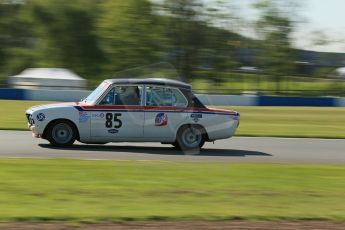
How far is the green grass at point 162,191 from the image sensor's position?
7031mm

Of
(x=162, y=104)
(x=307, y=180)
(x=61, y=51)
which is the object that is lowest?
(x=307, y=180)

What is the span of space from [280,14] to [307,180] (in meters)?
58.0

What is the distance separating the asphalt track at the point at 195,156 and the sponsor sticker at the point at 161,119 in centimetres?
62

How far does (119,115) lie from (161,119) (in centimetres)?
91

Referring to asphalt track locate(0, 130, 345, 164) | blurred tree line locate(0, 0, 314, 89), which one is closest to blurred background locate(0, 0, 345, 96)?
blurred tree line locate(0, 0, 314, 89)

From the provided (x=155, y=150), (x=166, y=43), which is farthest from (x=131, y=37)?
(x=155, y=150)

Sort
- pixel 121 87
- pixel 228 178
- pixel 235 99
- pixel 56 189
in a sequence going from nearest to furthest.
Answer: pixel 56 189, pixel 228 178, pixel 121 87, pixel 235 99

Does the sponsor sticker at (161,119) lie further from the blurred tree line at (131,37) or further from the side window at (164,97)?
the blurred tree line at (131,37)

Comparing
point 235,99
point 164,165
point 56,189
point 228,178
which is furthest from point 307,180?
point 235,99

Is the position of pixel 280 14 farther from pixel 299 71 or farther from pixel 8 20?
pixel 8 20

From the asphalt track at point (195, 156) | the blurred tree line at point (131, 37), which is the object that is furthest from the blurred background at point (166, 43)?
the asphalt track at point (195, 156)

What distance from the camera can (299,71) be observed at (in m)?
65.8

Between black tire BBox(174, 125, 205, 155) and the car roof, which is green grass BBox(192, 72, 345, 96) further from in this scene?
the car roof

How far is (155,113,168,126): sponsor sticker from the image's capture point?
14.1m
